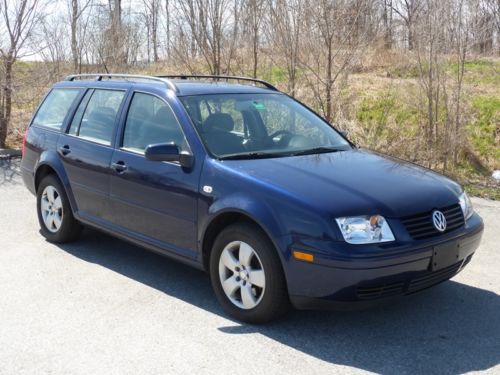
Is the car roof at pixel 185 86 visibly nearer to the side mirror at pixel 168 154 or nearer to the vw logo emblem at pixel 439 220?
the side mirror at pixel 168 154

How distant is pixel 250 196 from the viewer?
412cm

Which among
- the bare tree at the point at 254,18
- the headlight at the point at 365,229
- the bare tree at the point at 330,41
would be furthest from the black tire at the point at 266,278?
the bare tree at the point at 254,18

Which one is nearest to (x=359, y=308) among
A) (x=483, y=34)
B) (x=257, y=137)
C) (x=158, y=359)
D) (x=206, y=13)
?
(x=158, y=359)

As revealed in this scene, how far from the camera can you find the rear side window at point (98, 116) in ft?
17.9

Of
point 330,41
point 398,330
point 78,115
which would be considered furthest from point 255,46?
point 398,330

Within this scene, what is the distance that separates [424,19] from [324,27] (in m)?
1.56

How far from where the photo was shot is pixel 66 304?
4.59 metres

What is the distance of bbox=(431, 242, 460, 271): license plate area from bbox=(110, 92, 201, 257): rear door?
1.69 meters

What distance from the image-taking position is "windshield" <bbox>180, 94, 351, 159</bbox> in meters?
4.75

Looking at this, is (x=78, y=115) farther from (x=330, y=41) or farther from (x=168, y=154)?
(x=330, y=41)

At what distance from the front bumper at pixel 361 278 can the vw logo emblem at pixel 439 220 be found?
0.08 metres

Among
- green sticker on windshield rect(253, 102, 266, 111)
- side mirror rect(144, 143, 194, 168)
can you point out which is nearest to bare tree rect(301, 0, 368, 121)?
green sticker on windshield rect(253, 102, 266, 111)

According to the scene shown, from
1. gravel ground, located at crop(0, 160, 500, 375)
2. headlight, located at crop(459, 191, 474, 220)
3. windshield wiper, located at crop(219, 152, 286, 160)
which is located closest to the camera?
gravel ground, located at crop(0, 160, 500, 375)

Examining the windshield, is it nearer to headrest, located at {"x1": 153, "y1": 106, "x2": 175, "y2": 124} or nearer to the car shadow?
headrest, located at {"x1": 153, "y1": 106, "x2": 175, "y2": 124}
